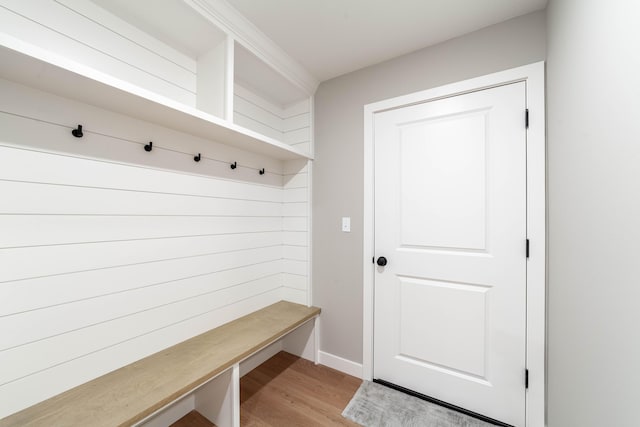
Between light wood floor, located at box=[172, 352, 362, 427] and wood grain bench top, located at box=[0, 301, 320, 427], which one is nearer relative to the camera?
wood grain bench top, located at box=[0, 301, 320, 427]

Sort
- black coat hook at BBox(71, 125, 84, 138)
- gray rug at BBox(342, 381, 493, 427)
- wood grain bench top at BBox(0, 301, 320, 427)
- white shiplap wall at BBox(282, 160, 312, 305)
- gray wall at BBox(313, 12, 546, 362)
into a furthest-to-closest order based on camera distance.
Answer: white shiplap wall at BBox(282, 160, 312, 305), gray wall at BBox(313, 12, 546, 362), gray rug at BBox(342, 381, 493, 427), black coat hook at BBox(71, 125, 84, 138), wood grain bench top at BBox(0, 301, 320, 427)

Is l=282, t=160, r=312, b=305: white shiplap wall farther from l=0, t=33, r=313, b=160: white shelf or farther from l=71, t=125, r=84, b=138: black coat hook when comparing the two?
l=71, t=125, r=84, b=138: black coat hook

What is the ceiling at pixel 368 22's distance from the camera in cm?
139

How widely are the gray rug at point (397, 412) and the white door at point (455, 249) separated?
0.09 metres

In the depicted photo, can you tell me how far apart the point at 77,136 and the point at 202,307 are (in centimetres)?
117

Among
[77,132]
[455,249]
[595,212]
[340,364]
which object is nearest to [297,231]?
[340,364]

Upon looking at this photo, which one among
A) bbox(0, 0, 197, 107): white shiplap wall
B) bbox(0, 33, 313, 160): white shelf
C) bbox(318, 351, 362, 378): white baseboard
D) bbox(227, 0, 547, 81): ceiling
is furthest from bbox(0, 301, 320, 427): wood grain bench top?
bbox(227, 0, 547, 81): ceiling

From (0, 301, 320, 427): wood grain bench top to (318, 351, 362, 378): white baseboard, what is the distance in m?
0.63

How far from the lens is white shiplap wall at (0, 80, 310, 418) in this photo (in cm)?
100

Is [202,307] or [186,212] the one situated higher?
[186,212]

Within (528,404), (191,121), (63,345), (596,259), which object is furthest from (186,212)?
(528,404)

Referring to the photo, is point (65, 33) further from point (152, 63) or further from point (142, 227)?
point (142, 227)

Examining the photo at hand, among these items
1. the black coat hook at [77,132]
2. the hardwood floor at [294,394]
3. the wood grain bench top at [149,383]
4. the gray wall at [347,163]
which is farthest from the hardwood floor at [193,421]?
the black coat hook at [77,132]

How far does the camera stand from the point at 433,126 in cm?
172
